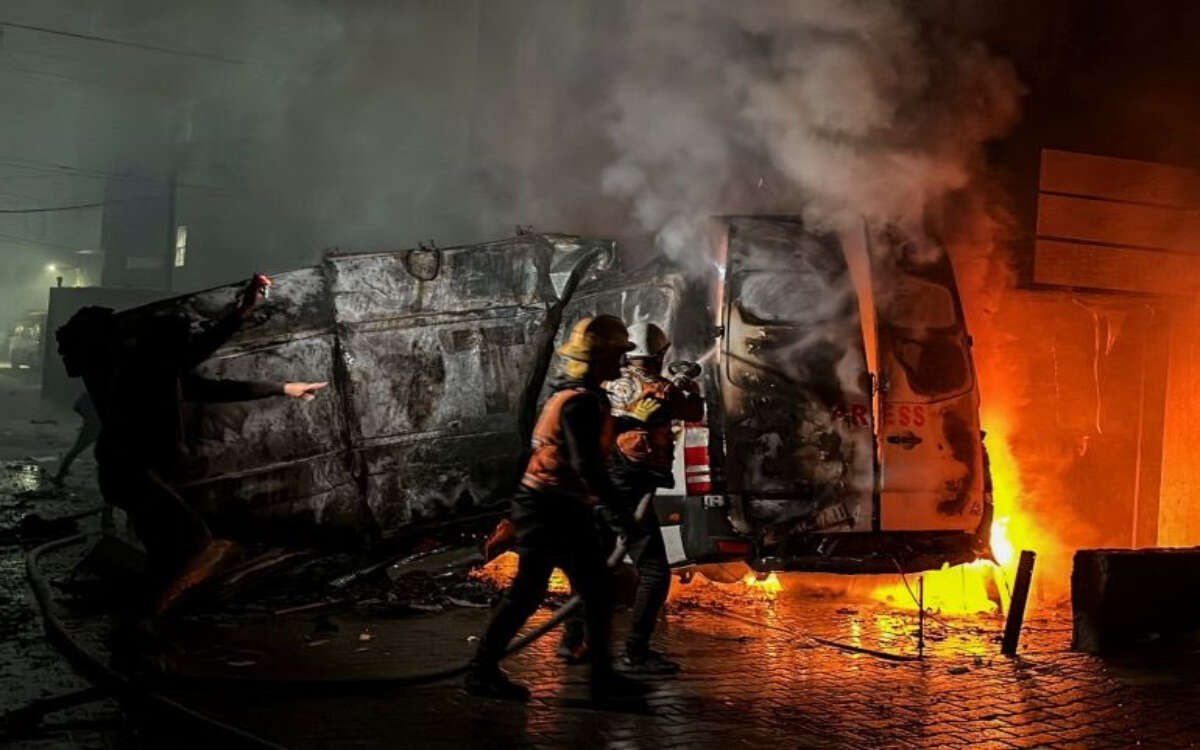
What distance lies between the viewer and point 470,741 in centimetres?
430

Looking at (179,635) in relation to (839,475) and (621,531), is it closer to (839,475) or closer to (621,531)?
(621,531)

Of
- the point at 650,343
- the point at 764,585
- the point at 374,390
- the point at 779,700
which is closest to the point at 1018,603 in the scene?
the point at 779,700

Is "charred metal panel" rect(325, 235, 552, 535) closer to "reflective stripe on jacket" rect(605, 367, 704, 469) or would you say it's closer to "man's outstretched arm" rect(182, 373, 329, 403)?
"man's outstretched arm" rect(182, 373, 329, 403)

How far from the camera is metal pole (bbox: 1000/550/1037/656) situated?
6316 mm

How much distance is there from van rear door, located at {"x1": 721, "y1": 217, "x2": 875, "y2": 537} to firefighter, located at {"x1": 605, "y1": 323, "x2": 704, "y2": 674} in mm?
801

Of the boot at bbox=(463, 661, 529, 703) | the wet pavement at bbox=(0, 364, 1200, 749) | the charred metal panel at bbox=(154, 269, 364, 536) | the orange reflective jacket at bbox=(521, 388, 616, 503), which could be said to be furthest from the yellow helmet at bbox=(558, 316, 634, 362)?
the charred metal panel at bbox=(154, 269, 364, 536)

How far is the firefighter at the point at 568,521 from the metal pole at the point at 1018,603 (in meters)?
2.69

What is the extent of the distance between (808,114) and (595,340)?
3.92m

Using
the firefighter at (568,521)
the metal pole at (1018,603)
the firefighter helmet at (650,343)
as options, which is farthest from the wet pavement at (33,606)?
the metal pole at (1018,603)

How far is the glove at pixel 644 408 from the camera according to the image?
589 cm

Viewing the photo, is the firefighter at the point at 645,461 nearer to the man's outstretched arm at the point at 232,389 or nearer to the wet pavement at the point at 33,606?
the man's outstretched arm at the point at 232,389

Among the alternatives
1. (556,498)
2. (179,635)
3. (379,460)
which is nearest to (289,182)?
(379,460)

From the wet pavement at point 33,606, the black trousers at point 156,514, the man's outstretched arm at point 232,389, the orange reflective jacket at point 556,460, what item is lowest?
the wet pavement at point 33,606

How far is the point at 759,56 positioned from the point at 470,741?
6.17 metres
